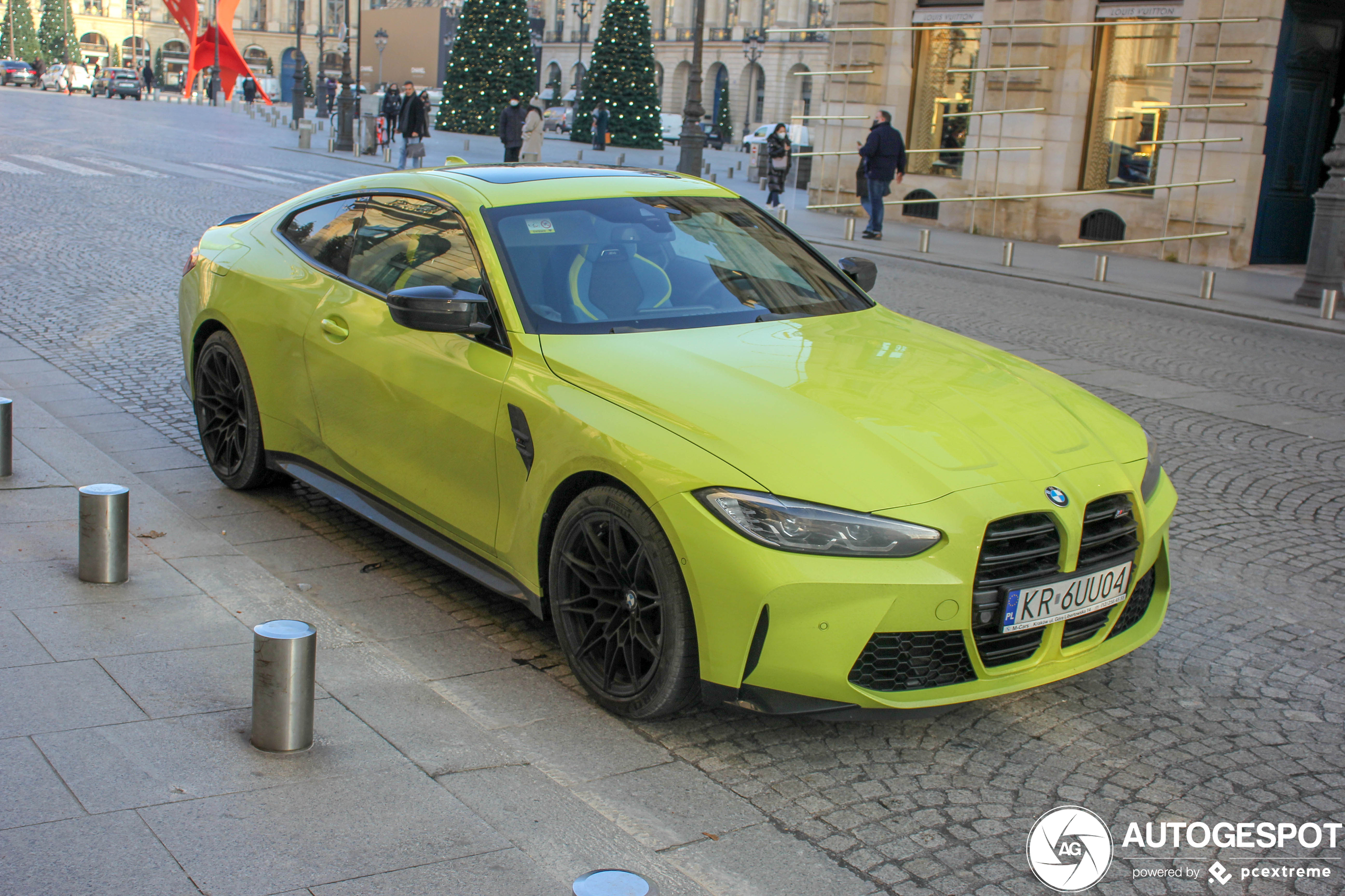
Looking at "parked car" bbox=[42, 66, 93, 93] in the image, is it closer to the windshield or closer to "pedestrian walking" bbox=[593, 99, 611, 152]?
"pedestrian walking" bbox=[593, 99, 611, 152]

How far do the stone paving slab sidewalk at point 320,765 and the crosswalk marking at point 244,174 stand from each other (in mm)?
20032

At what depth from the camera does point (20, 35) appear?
11925 centimetres

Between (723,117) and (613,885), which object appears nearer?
(613,885)

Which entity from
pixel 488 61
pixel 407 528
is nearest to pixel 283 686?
pixel 407 528

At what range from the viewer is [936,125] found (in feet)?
83.7

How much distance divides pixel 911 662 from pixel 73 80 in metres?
86.0

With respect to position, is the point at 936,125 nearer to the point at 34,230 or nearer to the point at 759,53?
the point at 34,230

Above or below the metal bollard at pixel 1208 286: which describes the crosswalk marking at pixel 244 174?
above

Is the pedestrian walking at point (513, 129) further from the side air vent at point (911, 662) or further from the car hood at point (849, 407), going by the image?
the side air vent at point (911, 662)

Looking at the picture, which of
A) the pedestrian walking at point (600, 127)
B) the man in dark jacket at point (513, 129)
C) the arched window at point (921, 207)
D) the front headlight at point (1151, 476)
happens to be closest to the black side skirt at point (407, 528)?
the front headlight at point (1151, 476)

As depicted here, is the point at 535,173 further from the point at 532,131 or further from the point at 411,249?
the point at 532,131

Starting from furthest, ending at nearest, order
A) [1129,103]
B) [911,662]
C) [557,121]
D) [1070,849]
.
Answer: [557,121]
[1129,103]
[911,662]
[1070,849]

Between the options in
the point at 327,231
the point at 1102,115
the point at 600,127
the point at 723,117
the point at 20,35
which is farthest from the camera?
the point at 20,35

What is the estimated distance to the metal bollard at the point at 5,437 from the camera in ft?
18.5
